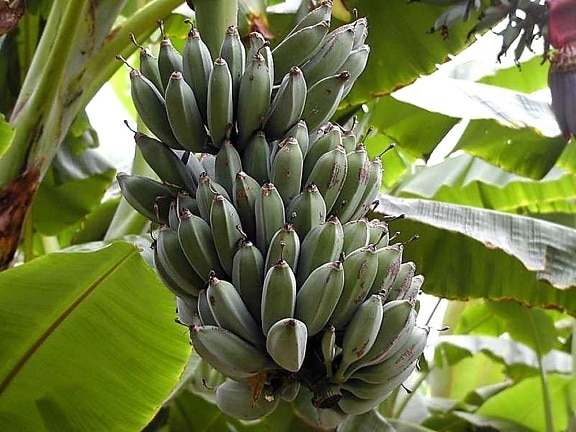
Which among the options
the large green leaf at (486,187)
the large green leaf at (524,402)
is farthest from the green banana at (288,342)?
the large green leaf at (524,402)

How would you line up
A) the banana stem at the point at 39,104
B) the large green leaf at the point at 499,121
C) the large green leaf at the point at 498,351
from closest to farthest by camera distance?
the banana stem at the point at 39,104 < the large green leaf at the point at 499,121 < the large green leaf at the point at 498,351

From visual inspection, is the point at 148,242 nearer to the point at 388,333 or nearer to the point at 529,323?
the point at 388,333

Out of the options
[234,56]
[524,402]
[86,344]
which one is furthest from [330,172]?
[524,402]

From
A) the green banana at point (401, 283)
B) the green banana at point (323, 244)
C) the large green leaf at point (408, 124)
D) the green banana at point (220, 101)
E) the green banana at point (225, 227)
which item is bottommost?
the large green leaf at point (408, 124)

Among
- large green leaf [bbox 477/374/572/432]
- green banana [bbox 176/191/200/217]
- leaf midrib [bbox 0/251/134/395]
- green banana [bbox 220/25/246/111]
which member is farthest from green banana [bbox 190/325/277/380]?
large green leaf [bbox 477/374/572/432]

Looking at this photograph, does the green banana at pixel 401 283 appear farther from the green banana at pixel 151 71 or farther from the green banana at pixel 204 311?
the green banana at pixel 151 71

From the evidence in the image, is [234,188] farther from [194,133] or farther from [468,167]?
[468,167]

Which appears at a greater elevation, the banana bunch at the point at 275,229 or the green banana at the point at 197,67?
the green banana at the point at 197,67
